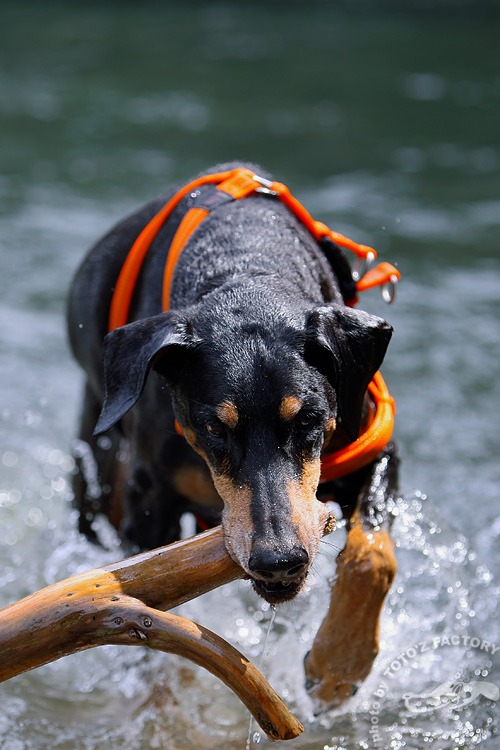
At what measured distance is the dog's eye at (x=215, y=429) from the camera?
273 cm

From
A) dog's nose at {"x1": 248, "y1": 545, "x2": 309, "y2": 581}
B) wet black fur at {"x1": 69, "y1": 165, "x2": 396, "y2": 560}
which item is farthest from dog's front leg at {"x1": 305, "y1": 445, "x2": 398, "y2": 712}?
dog's nose at {"x1": 248, "y1": 545, "x2": 309, "y2": 581}

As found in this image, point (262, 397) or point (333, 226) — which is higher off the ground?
point (262, 397)

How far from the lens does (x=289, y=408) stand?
266 cm

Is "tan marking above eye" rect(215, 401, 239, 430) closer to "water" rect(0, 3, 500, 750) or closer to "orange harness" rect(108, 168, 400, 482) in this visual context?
"orange harness" rect(108, 168, 400, 482)

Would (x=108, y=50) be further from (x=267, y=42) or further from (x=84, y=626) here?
(x=84, y=626)

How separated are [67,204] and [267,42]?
923 centimetres

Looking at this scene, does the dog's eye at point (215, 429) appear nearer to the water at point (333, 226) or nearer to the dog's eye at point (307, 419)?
the dog's eye at point (307, 419)

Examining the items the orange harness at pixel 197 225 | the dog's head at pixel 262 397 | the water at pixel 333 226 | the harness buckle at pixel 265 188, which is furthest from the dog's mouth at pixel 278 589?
the harness buckle at pixel 265 188

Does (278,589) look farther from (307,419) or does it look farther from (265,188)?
(265,188)

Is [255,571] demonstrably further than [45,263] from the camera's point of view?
No

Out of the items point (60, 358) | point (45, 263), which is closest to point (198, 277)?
point (60, 358)

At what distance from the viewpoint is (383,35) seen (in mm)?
16734

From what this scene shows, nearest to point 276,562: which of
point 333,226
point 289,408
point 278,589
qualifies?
point 278,589

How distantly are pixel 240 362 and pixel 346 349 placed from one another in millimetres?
330
